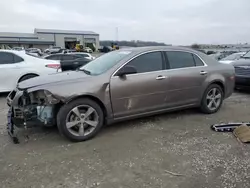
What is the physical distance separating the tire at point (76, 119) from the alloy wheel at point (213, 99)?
2.60 m

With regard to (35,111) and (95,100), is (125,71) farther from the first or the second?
(35,111)

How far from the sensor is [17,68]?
755 cm

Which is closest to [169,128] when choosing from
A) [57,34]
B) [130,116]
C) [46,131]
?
[130,116]

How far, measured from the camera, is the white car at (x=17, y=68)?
746cm

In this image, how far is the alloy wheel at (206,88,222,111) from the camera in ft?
17.9

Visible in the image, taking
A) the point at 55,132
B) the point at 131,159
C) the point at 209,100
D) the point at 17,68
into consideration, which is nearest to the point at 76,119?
the point at 55,132

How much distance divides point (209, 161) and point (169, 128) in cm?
136

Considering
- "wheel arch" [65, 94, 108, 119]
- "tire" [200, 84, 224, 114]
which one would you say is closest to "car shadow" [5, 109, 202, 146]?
"wheel arch" [65, 94, 108, 119]

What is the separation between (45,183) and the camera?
2838 mm

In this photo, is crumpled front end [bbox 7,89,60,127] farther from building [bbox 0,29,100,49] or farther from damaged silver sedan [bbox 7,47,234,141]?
building [bbox 0,29,100,49]

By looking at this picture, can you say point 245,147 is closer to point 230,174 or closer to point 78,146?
point 230,174

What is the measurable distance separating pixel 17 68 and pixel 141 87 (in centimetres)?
480

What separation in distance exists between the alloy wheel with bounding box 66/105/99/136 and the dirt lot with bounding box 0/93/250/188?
0.20m

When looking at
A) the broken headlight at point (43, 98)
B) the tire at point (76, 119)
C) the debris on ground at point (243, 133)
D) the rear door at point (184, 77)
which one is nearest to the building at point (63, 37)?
the rear door at point (184, 77)
